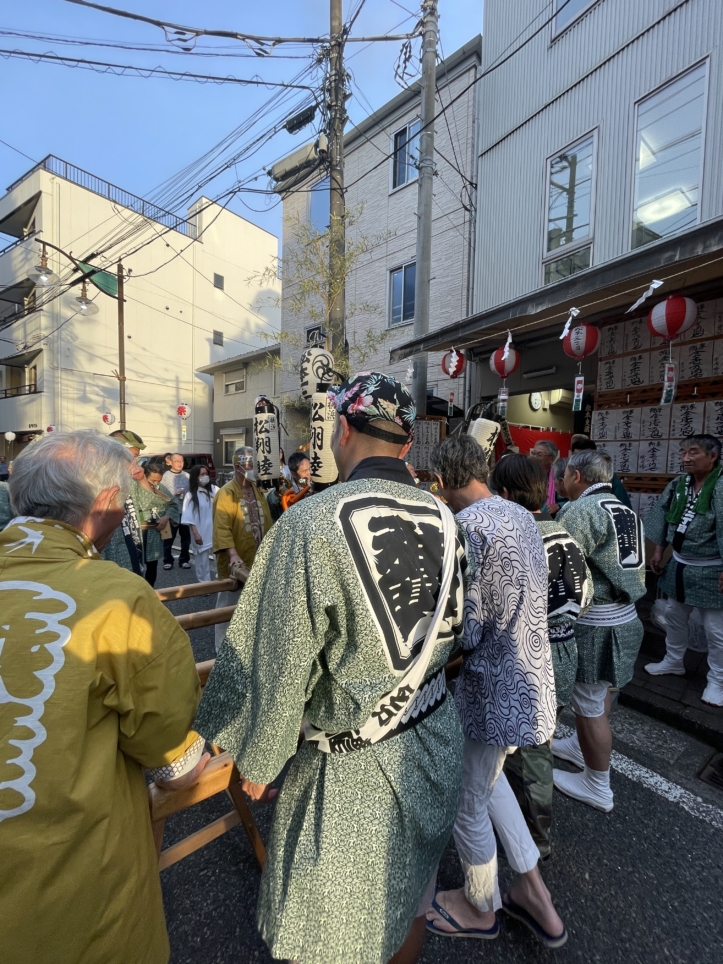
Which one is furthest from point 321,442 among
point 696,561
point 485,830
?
point 485,830

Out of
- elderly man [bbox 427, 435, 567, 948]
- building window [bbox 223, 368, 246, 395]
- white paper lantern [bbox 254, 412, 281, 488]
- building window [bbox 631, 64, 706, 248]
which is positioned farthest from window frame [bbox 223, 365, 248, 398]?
elderly man [bbox 427, 435, 567, 948]

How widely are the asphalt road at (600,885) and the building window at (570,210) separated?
7268mm

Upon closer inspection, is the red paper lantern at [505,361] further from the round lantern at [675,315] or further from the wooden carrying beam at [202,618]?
the wooden carrying beam at [202,618]

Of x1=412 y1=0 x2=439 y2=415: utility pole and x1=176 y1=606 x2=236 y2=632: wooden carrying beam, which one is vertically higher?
x1=412 y1=0 x2=439 y2=415: utility pole

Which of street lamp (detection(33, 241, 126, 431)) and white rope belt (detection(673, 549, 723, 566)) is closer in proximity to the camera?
white rope belt (detection(673, 549, 723, 566))

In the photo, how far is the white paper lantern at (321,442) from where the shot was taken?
189 inches

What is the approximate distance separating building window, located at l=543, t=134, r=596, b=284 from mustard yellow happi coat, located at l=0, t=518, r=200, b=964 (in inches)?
327

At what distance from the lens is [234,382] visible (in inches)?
842

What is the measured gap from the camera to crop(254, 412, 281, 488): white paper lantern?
199 inches

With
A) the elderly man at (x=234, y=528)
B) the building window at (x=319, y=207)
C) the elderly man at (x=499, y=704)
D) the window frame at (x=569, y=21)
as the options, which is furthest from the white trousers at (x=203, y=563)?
the building window at (x=319, y=207)

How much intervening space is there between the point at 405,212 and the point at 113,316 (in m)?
17.0

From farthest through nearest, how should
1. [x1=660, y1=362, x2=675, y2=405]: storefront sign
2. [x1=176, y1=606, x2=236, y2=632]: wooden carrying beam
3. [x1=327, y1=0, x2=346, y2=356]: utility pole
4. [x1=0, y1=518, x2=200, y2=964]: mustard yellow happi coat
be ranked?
[x1=327, y1=0, x2=346, y2=356]: utility pole < [x1=660, y1=362, x2=675, y2=405]: storefront sign < [x1=176, y1=606, x2=236, y2=632]: wooden carrying beam < [x1=0, y1=518, x2=200, y2=964]: mustard yellow happi coat

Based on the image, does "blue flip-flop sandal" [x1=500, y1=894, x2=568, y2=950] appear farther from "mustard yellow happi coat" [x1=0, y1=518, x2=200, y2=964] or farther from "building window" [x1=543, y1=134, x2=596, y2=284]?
"building window" [x1=543, y1=134, x2=596, y2=284]

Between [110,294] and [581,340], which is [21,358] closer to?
[110,294]
